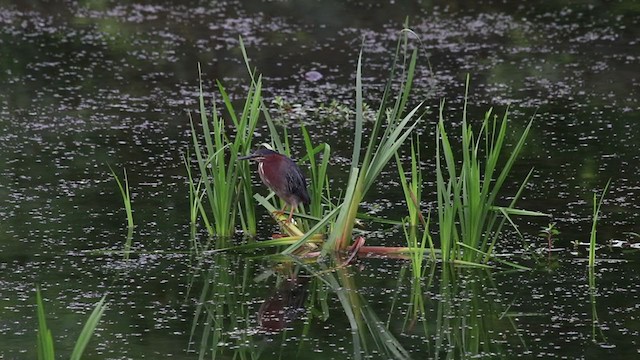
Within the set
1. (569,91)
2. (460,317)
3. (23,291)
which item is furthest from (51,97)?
(460,317)

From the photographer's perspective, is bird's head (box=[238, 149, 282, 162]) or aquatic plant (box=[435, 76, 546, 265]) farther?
bird's head (box=[238, 149, 282, 162])

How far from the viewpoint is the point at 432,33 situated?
10656mm

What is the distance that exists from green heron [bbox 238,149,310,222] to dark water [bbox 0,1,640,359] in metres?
0.28

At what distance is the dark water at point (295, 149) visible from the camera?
4219 millimetres

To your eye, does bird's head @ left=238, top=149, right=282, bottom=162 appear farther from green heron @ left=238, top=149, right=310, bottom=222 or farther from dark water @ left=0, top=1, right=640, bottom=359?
dark water @ left=0, top=1, right=640, bottom=359

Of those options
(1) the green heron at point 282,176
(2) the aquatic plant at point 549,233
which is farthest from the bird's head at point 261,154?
(2) the aquatic plant at point 549,233

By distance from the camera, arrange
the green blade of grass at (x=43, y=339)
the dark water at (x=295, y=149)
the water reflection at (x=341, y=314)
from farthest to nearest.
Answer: the dark water at (x=295, y=149) → the water reflection at (x=341, y=314) → the green blade of grass at (x=43, y=339)

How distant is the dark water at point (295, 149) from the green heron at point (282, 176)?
11.0 inches

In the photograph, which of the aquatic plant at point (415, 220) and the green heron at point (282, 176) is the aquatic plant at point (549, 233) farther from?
the green heron at point (282, 176)

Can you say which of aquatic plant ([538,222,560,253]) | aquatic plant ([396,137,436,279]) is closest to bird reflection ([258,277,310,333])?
aquatic plant ([396,137,436,279])

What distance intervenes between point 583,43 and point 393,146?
553 cm

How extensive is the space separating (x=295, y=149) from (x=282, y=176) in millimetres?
1920

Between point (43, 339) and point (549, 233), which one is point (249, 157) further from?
point (43, 339)

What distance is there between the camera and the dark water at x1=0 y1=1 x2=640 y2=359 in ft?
13.8
